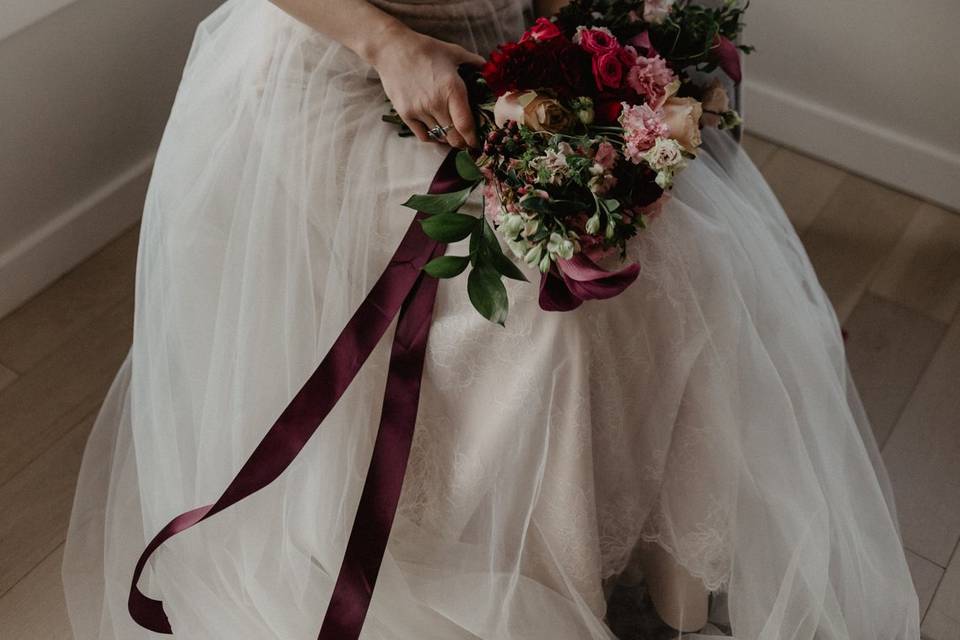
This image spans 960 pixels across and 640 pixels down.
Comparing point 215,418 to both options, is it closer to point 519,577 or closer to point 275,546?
point 275,546

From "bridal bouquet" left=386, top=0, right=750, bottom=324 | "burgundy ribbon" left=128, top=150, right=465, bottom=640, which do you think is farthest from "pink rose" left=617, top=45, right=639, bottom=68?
"burgundy ribbon" left=128, top=150, right=465, bottom=640

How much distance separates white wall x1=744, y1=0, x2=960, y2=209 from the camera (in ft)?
5.80

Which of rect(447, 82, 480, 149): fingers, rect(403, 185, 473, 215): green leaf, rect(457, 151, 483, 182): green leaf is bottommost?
rect(403, 185, 473, 215): green leaf

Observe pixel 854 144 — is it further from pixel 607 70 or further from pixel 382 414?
pixel 382 414

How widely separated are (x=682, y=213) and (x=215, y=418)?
1.88 feet

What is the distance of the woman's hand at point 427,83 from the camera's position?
0.99m

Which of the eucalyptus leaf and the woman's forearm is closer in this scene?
the eucalyptus leaf

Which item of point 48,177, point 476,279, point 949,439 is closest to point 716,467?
point 476,279

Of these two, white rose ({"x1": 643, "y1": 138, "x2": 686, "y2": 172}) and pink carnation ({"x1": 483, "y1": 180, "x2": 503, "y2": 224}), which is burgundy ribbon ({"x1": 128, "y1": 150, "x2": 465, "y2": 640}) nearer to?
pink carnation ({"x1": 483, "y1": 180, "x2": 503, "y2": 224})

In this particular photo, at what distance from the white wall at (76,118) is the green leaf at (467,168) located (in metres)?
0.92

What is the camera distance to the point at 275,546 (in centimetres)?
111

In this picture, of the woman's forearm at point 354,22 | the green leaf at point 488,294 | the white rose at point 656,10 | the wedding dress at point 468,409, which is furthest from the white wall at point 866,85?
the green leaf at point 488,294

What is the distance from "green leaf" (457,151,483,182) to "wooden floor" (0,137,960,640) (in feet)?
2.82

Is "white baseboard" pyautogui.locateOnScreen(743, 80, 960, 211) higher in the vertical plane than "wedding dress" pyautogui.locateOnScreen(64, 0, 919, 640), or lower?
lower
